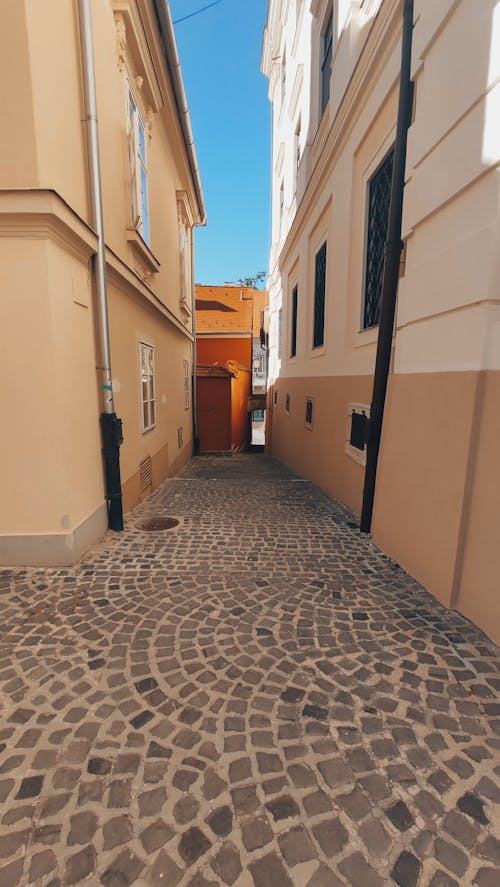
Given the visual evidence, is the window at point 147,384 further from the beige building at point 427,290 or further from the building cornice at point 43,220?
the beige building at point 427,290

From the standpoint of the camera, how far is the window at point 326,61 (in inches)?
282

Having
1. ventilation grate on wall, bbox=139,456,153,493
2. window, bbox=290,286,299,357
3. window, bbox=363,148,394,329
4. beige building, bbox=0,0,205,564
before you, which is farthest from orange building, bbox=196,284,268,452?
window, bbox=363,148,394,329

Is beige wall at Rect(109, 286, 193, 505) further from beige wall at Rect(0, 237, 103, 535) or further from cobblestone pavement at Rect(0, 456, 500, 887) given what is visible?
cobblestone pavement at Rect(0, 456, 500, 887)

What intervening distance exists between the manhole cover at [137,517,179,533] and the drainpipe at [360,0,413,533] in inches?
96.0

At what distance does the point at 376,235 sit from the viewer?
489 centimetres

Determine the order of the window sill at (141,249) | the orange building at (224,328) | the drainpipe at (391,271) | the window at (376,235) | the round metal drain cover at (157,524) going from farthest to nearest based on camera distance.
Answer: the orange building at (224,328) < the window sill at (141,249) < the round metal drain cover at (157,524) < the window at (376,235) < the drainpipe at (391,271)

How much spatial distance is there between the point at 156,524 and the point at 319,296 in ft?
19.3

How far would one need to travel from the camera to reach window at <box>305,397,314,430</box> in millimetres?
7844

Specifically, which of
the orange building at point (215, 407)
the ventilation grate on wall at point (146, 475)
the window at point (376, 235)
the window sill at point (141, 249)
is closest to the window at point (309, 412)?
the window at point (376, 235)

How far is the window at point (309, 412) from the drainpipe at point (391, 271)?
3459 mm

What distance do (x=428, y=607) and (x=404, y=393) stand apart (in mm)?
1845

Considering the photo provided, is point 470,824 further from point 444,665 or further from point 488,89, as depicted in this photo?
point 488,89

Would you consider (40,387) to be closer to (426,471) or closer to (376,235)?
(426,471)

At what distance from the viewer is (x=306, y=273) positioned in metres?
8.68
